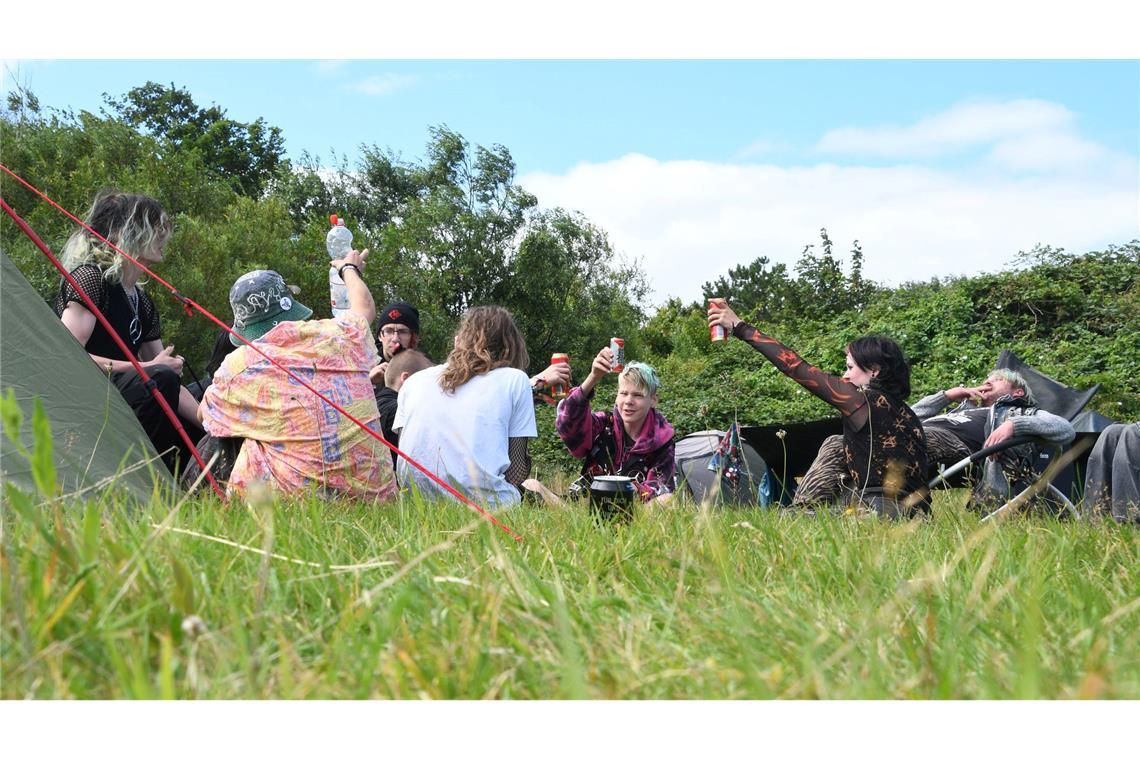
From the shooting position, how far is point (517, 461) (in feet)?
14.2

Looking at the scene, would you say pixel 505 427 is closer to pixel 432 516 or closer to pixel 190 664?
pixel 432 516

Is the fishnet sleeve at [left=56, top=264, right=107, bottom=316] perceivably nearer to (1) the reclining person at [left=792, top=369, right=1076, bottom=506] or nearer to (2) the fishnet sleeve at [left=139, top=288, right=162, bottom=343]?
(2) the fishnet sleeve at [left=139, top=288, right=162, bottom=343]

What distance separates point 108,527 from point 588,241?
23.2 meters

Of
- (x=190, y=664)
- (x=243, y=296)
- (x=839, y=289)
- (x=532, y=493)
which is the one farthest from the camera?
(x=839, y=289)

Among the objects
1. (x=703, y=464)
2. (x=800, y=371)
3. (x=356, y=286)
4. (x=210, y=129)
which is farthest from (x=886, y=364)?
(x=210, y=129)

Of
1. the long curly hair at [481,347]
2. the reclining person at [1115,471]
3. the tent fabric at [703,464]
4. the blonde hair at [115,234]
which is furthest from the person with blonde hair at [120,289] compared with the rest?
the reclining person at [1115,471]

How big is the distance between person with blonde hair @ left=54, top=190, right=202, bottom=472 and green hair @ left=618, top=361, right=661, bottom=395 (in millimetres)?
2203

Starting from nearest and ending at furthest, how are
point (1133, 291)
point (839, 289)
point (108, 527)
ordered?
point (108, 527) → point (1133, 291) → point (839, 289)

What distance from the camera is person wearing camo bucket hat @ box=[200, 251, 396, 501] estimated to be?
3.40 m

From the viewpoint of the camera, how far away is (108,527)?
1.76 meters

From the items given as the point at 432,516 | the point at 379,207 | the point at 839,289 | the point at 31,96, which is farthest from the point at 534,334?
the point at 432,516

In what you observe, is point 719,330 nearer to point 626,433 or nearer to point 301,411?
point 626,433

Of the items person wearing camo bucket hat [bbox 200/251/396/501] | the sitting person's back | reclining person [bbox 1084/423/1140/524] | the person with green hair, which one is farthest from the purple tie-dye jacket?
reclining person [bbox 1084/423/1140/524]

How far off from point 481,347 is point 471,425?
36cm
